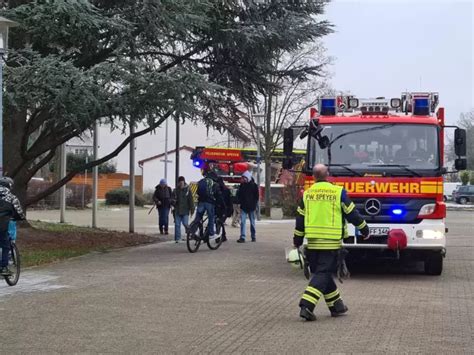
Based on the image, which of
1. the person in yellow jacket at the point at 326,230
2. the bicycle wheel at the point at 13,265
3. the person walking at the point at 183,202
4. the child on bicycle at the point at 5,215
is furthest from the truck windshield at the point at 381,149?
the person walking at the point at 183,202

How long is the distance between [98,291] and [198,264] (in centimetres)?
363

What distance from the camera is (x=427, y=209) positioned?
Result: 38.7 feet

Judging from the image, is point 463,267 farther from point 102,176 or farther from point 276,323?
point 102,176

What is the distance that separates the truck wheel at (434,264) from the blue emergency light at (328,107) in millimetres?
3047

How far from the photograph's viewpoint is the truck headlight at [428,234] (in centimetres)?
1175

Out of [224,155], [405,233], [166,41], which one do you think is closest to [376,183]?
[405,233]

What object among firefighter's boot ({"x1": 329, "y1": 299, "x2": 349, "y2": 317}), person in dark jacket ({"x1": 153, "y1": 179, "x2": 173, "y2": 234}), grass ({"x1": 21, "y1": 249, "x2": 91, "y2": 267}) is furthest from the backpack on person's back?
firefighter's boot ({"x1": 329, "y1": 299, "x2": 349, "y2": 317})

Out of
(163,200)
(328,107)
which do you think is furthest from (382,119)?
(163,200)

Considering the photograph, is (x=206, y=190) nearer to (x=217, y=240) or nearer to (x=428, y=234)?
(x=217, y=240)

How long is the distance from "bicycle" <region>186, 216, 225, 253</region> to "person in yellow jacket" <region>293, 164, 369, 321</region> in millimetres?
7238

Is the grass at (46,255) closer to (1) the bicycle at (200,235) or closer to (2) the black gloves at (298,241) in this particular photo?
(1) the bicycle at (200,235)

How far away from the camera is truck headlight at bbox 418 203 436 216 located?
11.8 meters

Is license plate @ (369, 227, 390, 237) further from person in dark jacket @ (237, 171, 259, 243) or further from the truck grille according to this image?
person in dark jacket @ (237, 171, 259, 243)

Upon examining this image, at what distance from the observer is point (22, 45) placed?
52.5ft
